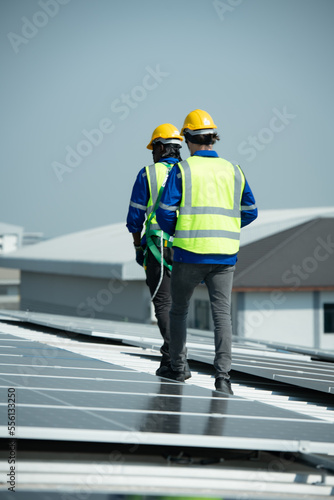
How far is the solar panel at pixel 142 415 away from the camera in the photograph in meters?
3.48

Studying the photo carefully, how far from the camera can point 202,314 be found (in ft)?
93.4

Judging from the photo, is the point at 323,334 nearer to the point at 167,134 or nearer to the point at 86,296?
the point at 86,296

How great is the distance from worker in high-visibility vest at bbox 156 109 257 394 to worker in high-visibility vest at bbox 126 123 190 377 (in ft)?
1.75

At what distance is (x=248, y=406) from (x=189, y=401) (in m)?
0.37

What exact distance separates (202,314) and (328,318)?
4865 mm

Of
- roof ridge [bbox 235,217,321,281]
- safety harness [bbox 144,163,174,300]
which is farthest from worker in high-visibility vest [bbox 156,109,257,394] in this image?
roof ridge [bbox 235,217,321,281]

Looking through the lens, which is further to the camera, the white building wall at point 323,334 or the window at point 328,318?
the window at point 328,318

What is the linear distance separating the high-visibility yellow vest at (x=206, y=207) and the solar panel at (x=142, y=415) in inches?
41.3

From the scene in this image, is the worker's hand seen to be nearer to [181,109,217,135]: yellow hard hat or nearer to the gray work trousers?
the gray work trousers

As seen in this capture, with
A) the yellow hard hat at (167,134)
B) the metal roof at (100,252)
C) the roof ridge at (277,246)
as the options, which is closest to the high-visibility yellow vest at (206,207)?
the yellow hard hat at (167,134)

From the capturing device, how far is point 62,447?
3520mm

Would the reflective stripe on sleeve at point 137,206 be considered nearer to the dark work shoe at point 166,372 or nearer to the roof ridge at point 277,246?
the dark work shoe at point 166,372

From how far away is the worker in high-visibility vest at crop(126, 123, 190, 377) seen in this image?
5957 mm

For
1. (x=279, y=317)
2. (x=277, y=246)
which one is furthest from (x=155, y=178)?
(x=277, y=246)
